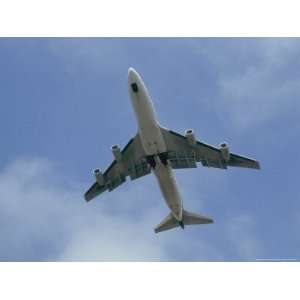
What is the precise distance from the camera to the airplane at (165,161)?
3797cm

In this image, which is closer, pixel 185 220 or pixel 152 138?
pixel 152 138

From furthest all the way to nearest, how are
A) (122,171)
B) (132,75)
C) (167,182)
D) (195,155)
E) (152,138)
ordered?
1. (122,171)
2. (195,155)
3. (167,182)
4. (152,138)
5. (132,75)

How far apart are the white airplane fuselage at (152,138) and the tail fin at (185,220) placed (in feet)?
1.40

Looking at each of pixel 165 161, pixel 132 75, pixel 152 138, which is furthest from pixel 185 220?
pixel 132 75

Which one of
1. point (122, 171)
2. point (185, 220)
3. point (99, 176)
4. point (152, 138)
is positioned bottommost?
point (185, 220)

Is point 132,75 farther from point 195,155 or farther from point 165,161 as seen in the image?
point 195,155

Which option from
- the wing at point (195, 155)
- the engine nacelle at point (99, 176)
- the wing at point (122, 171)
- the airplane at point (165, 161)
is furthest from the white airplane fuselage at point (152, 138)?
the engine nacelle at point (99, 176)

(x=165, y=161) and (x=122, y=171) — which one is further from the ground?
(x=122, y=171)

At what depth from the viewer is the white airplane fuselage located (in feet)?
116

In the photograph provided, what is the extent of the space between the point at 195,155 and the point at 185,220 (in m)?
3.63

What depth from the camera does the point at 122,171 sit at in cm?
4175

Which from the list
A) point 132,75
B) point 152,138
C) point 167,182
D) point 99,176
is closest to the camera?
point 132,75

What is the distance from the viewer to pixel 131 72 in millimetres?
35469

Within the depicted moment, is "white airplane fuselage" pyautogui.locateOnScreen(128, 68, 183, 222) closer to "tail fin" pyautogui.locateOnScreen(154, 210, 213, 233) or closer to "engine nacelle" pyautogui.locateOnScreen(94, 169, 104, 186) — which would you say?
"tail fin" pyautogui.locateOnScreen(154, 210, 213, 233)
